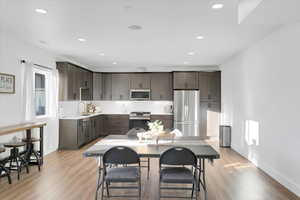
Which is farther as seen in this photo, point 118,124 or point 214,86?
point 118,124

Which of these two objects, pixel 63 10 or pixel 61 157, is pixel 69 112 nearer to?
pixel 61 157

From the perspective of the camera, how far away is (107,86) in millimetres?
8711

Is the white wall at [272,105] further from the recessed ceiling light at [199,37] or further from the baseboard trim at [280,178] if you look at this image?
the recessed ceiling light at [199,37]

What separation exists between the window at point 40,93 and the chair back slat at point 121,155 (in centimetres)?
345

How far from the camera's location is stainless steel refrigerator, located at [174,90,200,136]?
7906 millimetres

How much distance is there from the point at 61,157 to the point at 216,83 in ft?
18.4

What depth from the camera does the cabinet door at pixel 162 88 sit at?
28.0 ft

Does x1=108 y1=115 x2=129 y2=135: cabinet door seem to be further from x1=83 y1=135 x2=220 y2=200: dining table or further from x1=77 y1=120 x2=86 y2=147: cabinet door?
x1=83 y1=135 x2=220 y2=200: dining table

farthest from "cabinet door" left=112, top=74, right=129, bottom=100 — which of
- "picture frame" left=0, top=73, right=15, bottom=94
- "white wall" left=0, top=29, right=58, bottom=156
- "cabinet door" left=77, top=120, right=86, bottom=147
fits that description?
"picture frame" left=0, top=73, right=15, bottom=94

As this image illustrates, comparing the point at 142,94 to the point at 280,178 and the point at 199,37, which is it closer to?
the point at 199,37

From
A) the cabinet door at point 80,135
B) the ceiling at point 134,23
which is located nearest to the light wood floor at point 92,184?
the cabinet door at point 80,135

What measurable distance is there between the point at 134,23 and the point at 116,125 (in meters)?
5.49

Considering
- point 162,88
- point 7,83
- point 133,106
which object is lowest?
point 133,106

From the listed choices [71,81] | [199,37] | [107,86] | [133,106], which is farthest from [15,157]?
[133,106]
